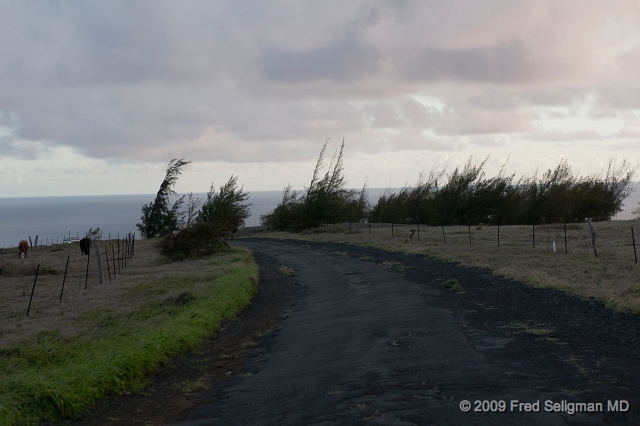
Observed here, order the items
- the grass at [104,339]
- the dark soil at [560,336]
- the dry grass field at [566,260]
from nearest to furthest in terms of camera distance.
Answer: the dark soil at [560,336]
the grass at [104,339]
the dry grass field at [566,260]

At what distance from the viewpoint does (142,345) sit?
29.8 feet

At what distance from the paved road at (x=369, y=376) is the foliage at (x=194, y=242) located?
18480 mm

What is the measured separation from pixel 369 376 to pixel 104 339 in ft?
18.5

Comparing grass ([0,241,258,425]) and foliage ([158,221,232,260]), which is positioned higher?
foliage ([158,221,232,260])

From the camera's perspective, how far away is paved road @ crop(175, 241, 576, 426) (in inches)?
233

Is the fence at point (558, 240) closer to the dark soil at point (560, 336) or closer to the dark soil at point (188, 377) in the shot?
the dark soil at point (560, 336)

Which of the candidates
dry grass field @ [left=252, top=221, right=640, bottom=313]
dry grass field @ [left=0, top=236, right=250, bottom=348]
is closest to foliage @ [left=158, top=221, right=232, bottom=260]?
dry grass field @ [left=0, top=236, right=250, bottom=348]

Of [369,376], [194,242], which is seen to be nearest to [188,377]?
[369,376]

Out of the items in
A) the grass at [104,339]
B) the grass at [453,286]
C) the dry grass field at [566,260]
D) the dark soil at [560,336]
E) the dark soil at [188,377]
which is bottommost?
the dark soil at [188,377]

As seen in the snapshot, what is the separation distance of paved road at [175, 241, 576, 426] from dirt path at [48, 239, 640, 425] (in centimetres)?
Answer: 2

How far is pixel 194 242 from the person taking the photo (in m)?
30.6

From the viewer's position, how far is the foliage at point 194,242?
30.1 metres

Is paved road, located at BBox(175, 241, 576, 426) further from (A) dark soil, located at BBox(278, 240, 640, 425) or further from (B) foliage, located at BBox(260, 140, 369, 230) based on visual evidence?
(B) foliage, located at BBox(260, 140, 369, 230)

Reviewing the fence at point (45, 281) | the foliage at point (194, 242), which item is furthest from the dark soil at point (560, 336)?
the foliage at point (194, 242)
